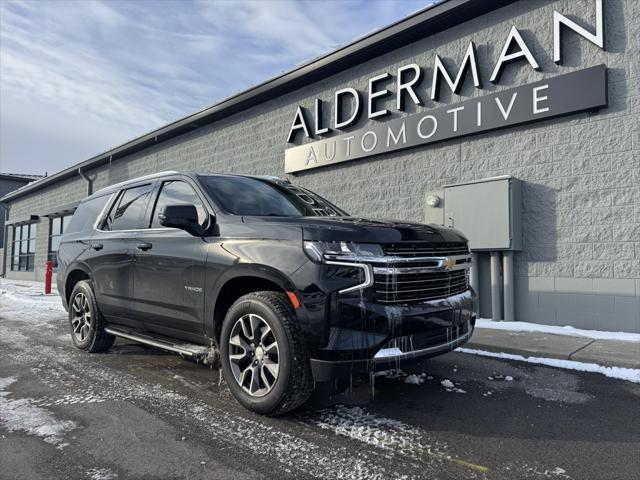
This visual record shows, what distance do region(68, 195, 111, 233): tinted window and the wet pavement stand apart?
1.78m

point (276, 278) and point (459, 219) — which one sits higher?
point (459, 219)

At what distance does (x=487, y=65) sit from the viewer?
7.77 m

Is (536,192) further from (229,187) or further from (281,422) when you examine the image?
(281,422)

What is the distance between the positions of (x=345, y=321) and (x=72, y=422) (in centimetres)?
209

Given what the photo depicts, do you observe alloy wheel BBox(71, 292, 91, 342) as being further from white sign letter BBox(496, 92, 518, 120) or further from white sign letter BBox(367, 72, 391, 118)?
white sign letter BBox(496, 92, 518, 120)

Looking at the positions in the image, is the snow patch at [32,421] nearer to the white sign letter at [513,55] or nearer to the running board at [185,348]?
the running board at [185,348]

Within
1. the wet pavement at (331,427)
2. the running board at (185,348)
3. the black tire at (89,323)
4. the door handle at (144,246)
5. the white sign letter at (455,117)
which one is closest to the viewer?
the wet pavement at (331,427)

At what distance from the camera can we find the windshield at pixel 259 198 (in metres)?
3.96

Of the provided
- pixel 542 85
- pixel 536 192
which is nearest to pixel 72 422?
pixel 536 192

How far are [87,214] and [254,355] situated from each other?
3657 millimetres

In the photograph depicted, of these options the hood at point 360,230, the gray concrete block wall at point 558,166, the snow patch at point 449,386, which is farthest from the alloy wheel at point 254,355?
the gray concrete block wall at point 558,166

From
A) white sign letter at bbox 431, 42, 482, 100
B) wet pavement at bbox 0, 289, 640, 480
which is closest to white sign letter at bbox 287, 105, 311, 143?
white sign letter at bbox 431, 42, 482, 100

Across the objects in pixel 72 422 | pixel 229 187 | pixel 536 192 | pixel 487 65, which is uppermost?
pixel 487 65

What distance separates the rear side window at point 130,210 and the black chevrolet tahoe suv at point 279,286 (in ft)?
0.12
